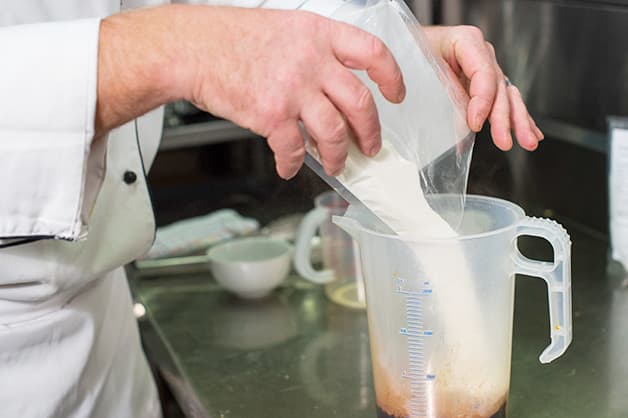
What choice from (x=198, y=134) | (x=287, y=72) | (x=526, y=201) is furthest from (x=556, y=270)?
(x=198, y=134)

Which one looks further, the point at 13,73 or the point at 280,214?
the point at 280,214

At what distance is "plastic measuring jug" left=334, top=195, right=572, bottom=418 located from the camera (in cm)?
71

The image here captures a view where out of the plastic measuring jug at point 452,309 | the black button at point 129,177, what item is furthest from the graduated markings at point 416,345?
the black button at point 129,177

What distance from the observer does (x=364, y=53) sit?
0.63 m

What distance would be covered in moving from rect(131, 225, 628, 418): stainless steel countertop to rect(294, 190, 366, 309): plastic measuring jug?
3cm

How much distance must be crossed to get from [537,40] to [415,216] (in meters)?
0.91

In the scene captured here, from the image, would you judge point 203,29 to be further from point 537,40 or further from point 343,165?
point 537,40

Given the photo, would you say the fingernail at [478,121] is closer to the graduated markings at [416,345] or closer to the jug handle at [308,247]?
the graduated markings at [416,345]

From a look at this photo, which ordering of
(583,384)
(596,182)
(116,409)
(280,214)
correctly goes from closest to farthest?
(583,384) < (116,409) < (596,182) < (280,214)

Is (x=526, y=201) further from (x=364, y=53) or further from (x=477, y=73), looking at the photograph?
(x=364, y=53)

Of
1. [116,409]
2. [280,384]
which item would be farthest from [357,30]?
[116,409]

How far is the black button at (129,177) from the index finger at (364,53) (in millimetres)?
389

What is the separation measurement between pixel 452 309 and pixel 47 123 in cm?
36

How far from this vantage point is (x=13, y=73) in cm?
66
